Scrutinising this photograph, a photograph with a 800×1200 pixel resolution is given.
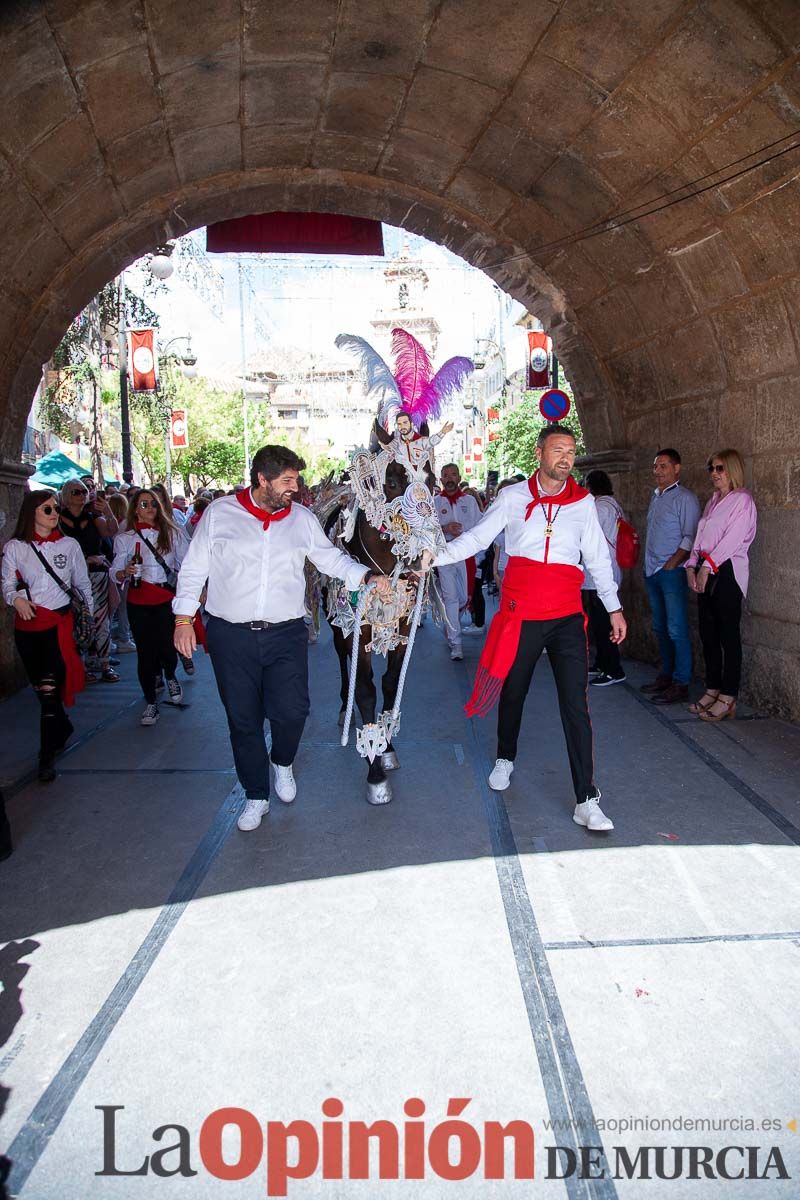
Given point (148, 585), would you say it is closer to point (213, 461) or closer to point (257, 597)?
point (257, 597)

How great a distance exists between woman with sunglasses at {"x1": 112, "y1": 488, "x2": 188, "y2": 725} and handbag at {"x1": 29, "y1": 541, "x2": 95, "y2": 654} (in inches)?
14.6

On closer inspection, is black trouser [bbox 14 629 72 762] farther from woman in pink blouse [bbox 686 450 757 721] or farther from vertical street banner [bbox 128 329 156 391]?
vertical street banner [bbox 128 329 156 391]

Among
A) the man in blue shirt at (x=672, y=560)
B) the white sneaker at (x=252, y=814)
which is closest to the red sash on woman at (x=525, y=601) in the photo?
the white sneaker at (x=252, y=814)

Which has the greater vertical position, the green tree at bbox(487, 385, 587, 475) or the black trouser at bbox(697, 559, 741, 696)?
the green tree at bbox(487, 385, 587, 475)

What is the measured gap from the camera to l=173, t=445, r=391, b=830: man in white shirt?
14.5 feet

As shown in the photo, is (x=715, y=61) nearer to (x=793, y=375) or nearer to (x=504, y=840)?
(x=793, y=375)

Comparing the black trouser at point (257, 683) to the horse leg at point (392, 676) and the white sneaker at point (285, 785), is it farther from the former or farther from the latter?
the horse leg at point (392, 676)

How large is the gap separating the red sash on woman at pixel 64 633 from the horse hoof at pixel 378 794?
2161 millimetres

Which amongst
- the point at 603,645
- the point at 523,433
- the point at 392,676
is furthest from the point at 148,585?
the point at 523,433

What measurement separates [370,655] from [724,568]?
284 cm

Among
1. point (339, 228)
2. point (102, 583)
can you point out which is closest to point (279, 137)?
point (339, 228)

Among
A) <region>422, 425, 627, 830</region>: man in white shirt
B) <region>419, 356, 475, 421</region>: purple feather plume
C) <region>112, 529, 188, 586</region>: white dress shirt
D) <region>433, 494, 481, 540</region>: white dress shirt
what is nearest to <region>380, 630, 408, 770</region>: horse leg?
<region>422, 425, 627, 830</region>: man in white shirt

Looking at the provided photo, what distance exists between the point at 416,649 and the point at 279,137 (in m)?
5.18

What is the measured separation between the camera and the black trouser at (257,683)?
4.47 m
